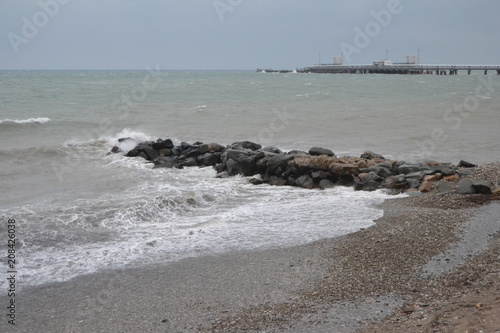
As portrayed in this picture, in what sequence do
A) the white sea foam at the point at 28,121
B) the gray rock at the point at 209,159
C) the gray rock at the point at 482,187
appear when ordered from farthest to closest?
the white sea foam at the point at 28,121
the gray rock at the point at 209,159
the gray rock at the point at 482,187

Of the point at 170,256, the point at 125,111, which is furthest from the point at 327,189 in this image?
the point at 125,111

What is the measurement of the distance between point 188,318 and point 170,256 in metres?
2.31

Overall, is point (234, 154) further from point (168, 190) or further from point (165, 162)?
point (168, 190)

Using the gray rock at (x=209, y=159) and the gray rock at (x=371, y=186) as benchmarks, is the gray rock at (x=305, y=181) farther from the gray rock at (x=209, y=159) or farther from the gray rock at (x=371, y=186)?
the gray rock at (x=209, y=159)

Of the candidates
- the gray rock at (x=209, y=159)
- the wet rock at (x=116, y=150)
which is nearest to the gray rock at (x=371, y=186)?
the gray rock at (x=209, y=159)

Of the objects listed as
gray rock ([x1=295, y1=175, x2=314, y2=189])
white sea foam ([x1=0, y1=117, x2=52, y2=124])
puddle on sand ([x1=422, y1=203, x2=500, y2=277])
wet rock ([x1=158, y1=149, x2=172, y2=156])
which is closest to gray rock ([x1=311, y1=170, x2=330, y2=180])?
gray rock ([x1=295, y1=175, x2=314, y2=189])

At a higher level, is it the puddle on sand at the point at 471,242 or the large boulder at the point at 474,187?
the large boulder at the point at 474,187

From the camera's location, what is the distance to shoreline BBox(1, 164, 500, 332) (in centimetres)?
592

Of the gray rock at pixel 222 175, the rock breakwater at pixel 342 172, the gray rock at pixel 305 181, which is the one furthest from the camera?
the gray rock at pixel 222 175

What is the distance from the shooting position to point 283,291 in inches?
268

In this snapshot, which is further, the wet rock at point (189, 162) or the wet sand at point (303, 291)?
the wet rock at point (189, 162)

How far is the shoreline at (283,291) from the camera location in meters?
5.92

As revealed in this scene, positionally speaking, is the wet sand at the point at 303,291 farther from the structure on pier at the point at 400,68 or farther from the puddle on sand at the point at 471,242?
the structure on pier at the point at 400,68

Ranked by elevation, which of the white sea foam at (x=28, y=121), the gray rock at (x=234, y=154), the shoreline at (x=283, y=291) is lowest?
the shoreline at (x=283, y=291)
